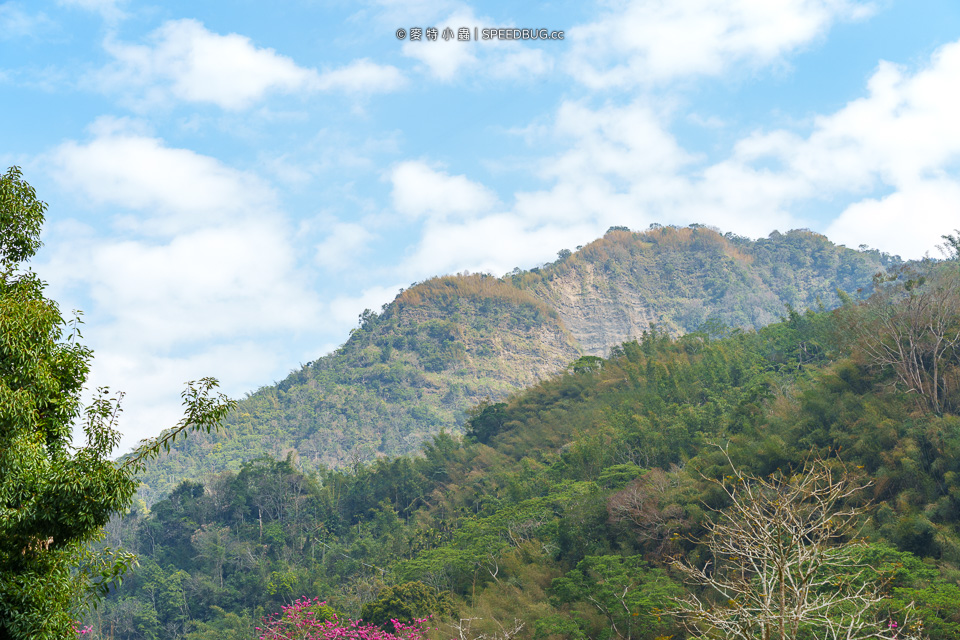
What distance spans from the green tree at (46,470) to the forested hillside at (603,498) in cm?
523

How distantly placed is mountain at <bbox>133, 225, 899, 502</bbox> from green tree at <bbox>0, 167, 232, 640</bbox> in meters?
35.2

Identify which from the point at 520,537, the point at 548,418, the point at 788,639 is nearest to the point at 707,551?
Result: the point at 520,537

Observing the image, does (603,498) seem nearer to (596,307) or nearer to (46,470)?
(46,470)

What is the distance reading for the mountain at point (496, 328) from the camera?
55.6 meters

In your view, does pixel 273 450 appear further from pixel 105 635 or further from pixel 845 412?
pixel 845 412

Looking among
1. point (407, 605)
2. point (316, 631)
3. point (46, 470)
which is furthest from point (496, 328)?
point (46, 470)

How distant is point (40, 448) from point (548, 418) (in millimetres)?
28749

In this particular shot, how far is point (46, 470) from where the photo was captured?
16.7ft

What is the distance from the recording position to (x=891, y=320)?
1708 cm

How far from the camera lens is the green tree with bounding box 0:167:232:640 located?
16.3 feet

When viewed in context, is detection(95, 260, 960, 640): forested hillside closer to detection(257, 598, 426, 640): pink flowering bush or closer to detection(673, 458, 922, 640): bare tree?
detection(673, 458, 922, 640): bare tree

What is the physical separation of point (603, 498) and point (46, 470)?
14.7 meters

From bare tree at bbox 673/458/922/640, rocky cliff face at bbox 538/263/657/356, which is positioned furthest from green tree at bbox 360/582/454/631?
rocky cliff face at bbox 538/263/657/356

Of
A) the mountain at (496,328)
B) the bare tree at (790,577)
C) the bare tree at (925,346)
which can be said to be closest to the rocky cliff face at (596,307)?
the mountain at (496,328)
